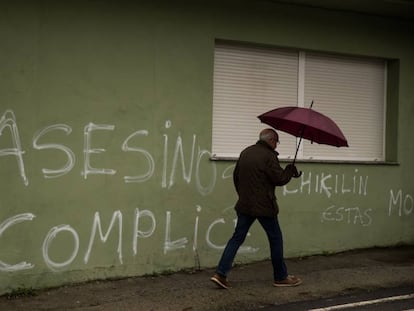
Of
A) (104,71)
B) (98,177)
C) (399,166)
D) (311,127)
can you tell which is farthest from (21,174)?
(399,166)

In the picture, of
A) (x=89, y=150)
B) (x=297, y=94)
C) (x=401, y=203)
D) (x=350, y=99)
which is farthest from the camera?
(x=401, y=203)

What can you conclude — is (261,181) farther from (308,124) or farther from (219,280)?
(219,280)

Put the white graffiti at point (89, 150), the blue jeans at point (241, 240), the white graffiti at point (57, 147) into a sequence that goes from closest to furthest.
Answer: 1. the blue jeans at point (241, 240)
2. the white graffiti at point (57, 147)
3. the white graffiti at point (89, 150)

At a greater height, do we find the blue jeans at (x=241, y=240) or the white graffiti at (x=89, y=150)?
the white graffiti at (x=89, y=150)

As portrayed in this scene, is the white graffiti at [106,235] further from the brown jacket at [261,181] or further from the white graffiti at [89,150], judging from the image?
the brown jacket at [261,181]

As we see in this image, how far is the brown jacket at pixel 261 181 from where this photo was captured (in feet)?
21.7

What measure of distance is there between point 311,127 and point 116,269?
2.99 meters

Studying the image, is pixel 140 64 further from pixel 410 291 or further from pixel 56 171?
pixel 410 291

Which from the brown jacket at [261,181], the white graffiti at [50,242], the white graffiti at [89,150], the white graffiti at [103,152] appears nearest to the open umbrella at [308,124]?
the brown jacket at [261,181]

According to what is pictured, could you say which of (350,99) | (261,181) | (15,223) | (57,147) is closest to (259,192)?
(261,181)

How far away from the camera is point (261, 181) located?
6.66 m

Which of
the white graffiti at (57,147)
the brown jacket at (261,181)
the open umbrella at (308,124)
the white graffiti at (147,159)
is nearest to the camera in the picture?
the open umbrella at (308,124)

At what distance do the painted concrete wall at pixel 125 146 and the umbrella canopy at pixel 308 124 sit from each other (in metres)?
1.37

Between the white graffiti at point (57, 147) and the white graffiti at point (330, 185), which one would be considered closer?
the white graffiti at point (57, 147)
